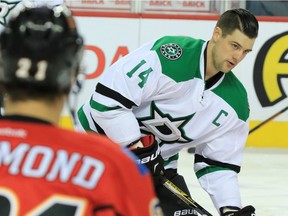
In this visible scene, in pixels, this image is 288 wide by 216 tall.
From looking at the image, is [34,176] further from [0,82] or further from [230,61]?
[230,61]

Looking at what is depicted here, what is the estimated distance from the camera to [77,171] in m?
1.20

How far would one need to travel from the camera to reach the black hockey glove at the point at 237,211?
8.91 ft

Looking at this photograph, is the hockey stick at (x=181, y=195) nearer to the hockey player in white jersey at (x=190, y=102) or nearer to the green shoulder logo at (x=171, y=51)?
the hockey player in white jersey at (x=190, y=102)

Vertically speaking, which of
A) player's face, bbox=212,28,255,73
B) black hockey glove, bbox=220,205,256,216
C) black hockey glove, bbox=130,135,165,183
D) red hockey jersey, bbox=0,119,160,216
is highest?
red hockey jersey, bbox=0,119,160,216

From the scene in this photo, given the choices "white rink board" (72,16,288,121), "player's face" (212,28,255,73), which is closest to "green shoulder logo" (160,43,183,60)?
"player's face" (212,28,255,73)

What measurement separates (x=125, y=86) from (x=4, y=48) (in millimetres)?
1477

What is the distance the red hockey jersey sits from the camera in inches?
46.8

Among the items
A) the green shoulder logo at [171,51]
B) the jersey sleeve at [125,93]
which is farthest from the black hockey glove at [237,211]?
the green shoulder logo at [171,51]

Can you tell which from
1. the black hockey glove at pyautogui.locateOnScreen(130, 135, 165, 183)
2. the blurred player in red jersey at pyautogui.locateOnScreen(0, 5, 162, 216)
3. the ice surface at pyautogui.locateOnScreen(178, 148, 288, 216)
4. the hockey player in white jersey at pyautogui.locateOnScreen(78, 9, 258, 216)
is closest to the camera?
the blurred player in red jersey at pyautogui.locateOnScreen(0, 5, 162, 216)

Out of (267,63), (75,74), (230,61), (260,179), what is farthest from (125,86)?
(267,63)

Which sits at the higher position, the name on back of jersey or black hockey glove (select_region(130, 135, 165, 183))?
the name on back of jersey

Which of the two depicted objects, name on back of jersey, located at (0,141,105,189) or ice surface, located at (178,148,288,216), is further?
ice surface, located at (178,148,288,216)

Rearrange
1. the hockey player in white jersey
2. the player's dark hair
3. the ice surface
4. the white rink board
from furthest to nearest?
the white rink board, the ice surface, the player's dark hair, the hockey player in white jersey

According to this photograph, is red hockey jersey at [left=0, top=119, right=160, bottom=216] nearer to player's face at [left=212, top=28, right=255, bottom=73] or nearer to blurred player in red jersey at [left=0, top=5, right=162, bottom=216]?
blurred player in red jersey at [left=0, top=5, right=162, bottom=216]
